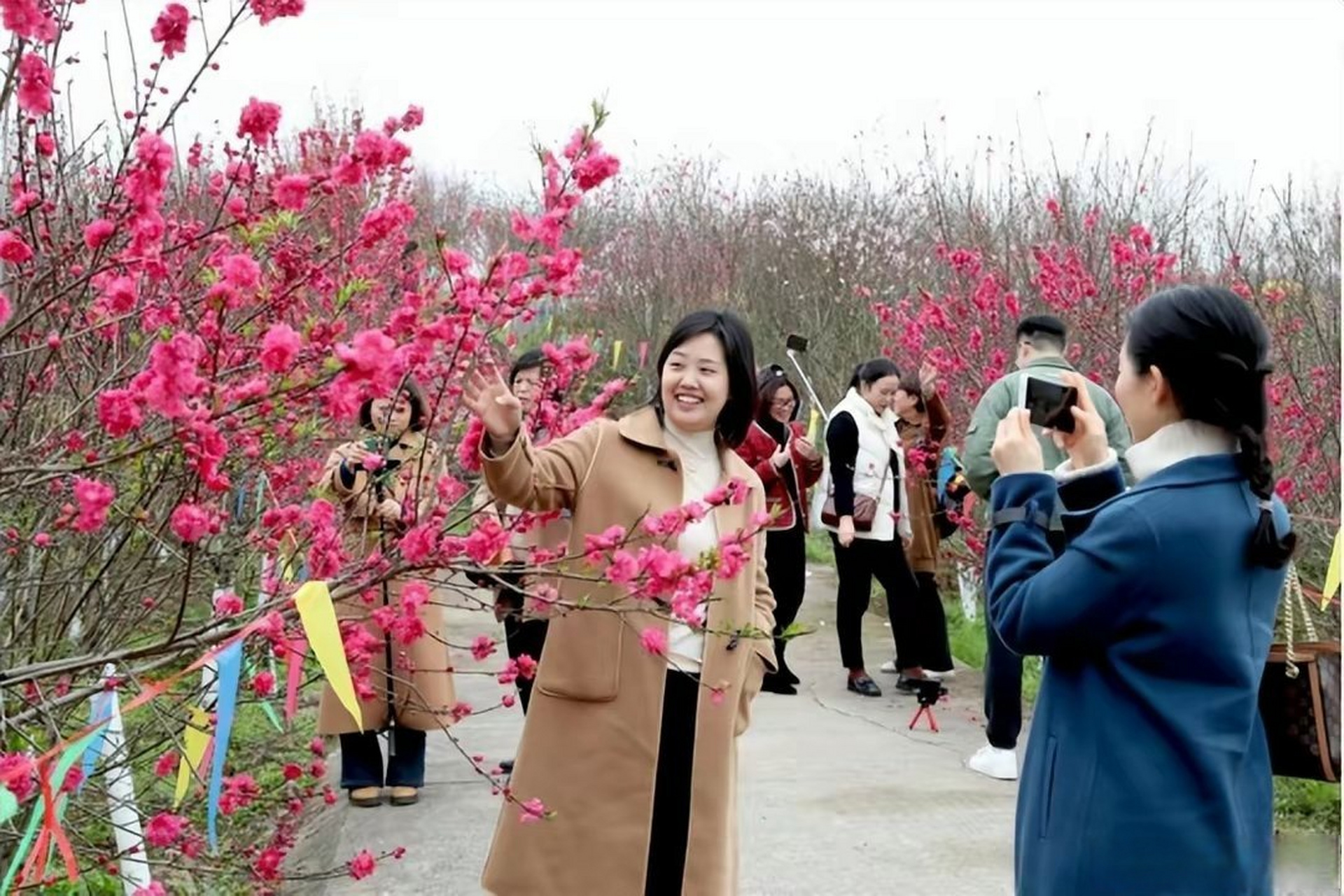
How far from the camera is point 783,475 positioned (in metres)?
6.66

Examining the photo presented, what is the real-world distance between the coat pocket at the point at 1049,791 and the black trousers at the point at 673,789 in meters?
0.97

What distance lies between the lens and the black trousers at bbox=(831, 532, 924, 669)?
21.8ft

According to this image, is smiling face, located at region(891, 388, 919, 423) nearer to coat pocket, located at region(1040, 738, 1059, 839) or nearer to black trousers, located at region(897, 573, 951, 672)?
black trousers, located at region(897, 573, 951, 672)

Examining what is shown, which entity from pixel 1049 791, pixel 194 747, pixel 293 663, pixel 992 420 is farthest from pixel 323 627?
pixel 992 420

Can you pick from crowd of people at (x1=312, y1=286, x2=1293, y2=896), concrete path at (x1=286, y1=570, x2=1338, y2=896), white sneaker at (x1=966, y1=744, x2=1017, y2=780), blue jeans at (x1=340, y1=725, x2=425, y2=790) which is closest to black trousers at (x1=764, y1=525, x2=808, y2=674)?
concrete path at (x1=286, y1=570, x2=1338, y2=896)

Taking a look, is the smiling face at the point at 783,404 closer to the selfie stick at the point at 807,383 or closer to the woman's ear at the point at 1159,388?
the selfie stick at the point at 807,383

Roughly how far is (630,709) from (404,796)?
7.61ft

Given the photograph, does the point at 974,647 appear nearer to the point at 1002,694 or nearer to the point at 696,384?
the point at 1002,694

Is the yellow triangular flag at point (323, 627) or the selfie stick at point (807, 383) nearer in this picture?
the yellow triangular flag at point (323, 627)

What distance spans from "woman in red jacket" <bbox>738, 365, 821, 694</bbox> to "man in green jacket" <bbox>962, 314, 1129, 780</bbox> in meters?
1.54

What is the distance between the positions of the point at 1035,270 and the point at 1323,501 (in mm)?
3195

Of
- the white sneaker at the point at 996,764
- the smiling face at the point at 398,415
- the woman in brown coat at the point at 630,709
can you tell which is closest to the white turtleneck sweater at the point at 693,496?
the woman in brown coat at the point at 630,709

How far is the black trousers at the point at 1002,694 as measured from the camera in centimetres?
501

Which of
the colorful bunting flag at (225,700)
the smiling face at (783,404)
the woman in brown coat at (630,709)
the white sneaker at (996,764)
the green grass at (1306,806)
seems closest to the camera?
the colorful bunting flag at (225,700)
